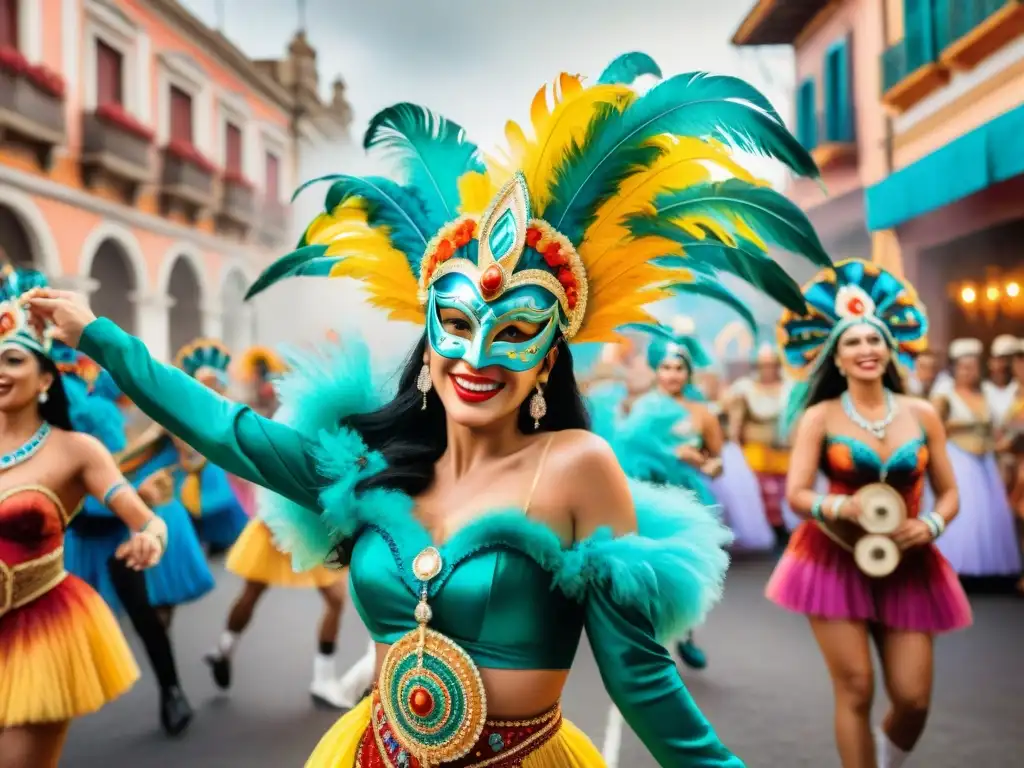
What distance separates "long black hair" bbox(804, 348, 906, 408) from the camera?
11.7ft

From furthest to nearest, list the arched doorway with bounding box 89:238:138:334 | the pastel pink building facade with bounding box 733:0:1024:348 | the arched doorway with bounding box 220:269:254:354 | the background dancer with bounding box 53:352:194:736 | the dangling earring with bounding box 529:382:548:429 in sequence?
the arched doorway with bounding box 220:269:254:354 < the arched doorway with bounding box 89:238:138:334 < the pastel pink building facade with bounding box 733:0:1024:348 < the background dancer with bounding box 53:352:194:736 < the dangling earring with bounding box 529:382:548:429

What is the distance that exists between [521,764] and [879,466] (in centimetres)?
217

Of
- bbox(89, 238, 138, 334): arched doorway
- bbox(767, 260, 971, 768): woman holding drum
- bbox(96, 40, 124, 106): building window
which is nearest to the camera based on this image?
bbox(767, 260, 971, 768): woman holding drum

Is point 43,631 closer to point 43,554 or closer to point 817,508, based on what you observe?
point 43,554

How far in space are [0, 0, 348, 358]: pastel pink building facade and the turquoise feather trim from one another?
585 centimetres

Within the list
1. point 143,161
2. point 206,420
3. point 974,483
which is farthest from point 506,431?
point 143,161

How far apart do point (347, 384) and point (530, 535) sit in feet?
1.99

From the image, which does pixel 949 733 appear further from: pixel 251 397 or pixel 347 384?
pixel 251 397

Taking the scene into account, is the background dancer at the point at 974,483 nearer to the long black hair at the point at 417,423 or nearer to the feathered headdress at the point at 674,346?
the feathered headdress at the point at 674,346

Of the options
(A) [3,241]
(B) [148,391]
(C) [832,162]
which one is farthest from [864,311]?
(C) [832,162]

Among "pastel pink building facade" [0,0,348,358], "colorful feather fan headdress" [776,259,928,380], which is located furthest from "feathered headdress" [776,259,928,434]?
"pastel pink building facade" [0,0,348,358]

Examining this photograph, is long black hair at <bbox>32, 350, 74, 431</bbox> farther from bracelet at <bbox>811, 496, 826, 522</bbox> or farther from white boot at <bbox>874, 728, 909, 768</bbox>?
white boot at <bbox>874, 728, 909, 768</bbox>

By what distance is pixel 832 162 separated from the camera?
12.3 metres

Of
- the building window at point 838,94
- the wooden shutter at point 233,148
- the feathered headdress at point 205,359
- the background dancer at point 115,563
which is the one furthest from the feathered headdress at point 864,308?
the wooden shutter at point 233,148
